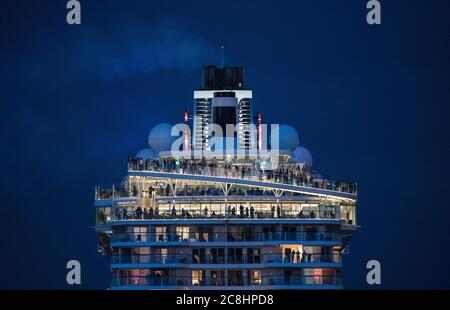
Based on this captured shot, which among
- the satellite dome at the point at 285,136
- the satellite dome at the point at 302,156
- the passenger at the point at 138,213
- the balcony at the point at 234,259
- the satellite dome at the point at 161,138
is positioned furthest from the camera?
the satellite dome at the point at 302,156

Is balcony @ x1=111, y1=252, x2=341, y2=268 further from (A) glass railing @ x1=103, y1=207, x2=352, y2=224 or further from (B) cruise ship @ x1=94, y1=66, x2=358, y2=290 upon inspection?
(A) glass railing @ x1=103, y1=207, x2=352, y2=224

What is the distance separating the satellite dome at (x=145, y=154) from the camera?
153 metres

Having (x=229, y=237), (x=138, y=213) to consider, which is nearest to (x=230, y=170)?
(x=229, y=237)

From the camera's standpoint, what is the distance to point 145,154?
153750 millimetres

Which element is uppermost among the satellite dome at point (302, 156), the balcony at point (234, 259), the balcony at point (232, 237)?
the satellite dome at point (302, 156)

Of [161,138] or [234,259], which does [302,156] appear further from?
[234,259]

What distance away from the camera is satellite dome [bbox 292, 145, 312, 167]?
153 m

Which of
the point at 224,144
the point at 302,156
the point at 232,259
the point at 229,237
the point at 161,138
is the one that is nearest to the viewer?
the point at 232,259

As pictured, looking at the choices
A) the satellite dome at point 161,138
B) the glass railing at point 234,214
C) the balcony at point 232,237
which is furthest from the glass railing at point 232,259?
the satellite dome at point 161,138

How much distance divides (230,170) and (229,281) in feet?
26.0

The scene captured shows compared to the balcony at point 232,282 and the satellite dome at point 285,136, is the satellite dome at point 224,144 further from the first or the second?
the balcony at point 232,282

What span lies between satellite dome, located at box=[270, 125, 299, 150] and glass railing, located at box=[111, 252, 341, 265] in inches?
529

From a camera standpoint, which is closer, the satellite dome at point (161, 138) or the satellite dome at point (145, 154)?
the satellite dome at point (161, 138)
